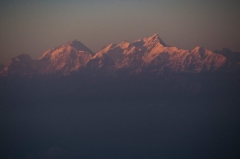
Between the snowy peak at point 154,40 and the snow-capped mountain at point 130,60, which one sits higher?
the snowy peak at point 154,40

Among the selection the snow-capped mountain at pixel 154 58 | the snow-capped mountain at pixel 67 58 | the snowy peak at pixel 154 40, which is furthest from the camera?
the snowy peak at pixel 154 40

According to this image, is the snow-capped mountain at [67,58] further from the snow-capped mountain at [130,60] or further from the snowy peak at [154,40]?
the snowy peak at [154,40]

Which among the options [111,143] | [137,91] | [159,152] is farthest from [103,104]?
[159,152]

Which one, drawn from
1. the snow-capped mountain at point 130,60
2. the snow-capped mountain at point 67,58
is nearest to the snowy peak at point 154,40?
the snow-capped mountain at point 130,60

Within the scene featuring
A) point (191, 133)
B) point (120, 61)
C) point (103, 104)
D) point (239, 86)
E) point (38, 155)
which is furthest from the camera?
point (120, 61)

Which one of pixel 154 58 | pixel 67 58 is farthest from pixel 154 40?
pixel 67 58

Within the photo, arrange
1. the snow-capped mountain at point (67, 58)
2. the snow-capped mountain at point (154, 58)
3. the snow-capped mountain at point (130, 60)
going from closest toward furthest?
the snow-capped mountain at point (130, 60) → the snow-capped mountain at point (67, 58) → the snow-capped mountain at point (154, 58)

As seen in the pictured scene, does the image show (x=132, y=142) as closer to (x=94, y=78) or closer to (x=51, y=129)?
(x=51, y=129)

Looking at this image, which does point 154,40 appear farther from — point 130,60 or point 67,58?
point 67,58
